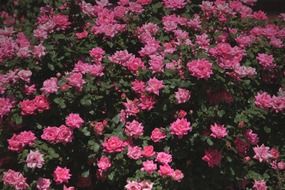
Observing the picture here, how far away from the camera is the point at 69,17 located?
3.55 metres

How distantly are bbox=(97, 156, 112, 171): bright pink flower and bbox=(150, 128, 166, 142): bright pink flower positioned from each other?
314mm

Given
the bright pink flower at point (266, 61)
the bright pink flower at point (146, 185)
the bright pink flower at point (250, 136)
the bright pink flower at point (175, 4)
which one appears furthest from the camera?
the bright pink flower at point (175, 4)

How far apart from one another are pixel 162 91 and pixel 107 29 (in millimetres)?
666

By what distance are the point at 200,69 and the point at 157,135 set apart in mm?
486

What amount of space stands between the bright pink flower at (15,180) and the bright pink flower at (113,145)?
52 centimetres

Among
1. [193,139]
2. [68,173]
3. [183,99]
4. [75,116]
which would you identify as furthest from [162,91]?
[68,173]

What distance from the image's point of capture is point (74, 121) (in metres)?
2.84

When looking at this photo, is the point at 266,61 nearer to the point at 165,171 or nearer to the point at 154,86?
the point at 154,86

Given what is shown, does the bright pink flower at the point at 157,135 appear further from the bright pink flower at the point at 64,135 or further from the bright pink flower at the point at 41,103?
the bright pink flower at the point at 41,103

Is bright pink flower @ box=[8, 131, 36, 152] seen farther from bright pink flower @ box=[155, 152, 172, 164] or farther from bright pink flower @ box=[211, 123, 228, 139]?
bright pink flower @ box=[211, 123, 228, 139]

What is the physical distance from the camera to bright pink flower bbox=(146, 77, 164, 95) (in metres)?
2.88

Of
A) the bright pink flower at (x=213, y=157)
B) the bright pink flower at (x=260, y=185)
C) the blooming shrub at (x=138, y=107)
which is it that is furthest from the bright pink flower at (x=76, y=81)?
the bright pink flower at (x=260, y=185)

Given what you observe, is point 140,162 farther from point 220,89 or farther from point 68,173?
point 220,89

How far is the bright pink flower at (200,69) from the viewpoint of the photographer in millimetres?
2787
